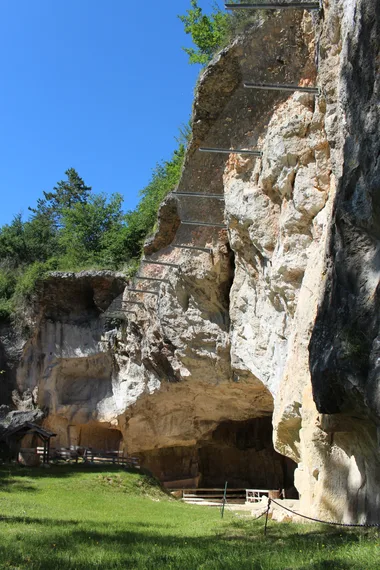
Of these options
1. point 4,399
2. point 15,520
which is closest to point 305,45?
point 15,520

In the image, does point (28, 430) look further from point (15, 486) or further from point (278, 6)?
point (278, 6)

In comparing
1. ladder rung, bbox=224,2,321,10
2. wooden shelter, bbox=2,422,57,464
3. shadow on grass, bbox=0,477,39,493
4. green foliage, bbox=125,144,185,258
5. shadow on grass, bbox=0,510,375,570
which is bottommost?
shadow on grass, bbox=0,477,39,493

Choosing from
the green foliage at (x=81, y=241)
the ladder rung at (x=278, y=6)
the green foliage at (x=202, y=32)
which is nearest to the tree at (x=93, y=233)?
the green foliage at (x=81, y=241)

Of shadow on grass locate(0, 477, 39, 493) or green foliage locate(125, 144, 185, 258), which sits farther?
green foliage locate(125, 144, 185, 258)

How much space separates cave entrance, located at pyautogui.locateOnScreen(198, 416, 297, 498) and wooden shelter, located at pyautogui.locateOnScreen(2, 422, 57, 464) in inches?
277

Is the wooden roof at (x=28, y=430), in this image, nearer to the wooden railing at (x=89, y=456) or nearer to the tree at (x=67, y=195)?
the wooden railing at (x=89, y=456)

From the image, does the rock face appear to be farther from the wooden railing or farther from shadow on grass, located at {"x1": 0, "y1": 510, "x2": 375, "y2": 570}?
shadow on grass, located at {"x1": 0, "y1": 510, "x2": 375, "y2": 570}

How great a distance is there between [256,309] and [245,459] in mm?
12829

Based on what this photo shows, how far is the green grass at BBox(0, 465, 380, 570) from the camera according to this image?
22.8 ft

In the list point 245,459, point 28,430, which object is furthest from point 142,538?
point 245,459

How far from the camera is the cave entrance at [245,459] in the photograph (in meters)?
26.0

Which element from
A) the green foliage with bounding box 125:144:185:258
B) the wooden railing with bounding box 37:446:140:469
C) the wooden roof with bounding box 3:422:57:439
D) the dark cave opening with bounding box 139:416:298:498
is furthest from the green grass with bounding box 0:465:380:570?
the green foliage with bounding box 125:144:185:258

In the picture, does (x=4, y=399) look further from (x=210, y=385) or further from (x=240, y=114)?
(x=240, y=114)

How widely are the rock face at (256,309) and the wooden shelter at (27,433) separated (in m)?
3.21
